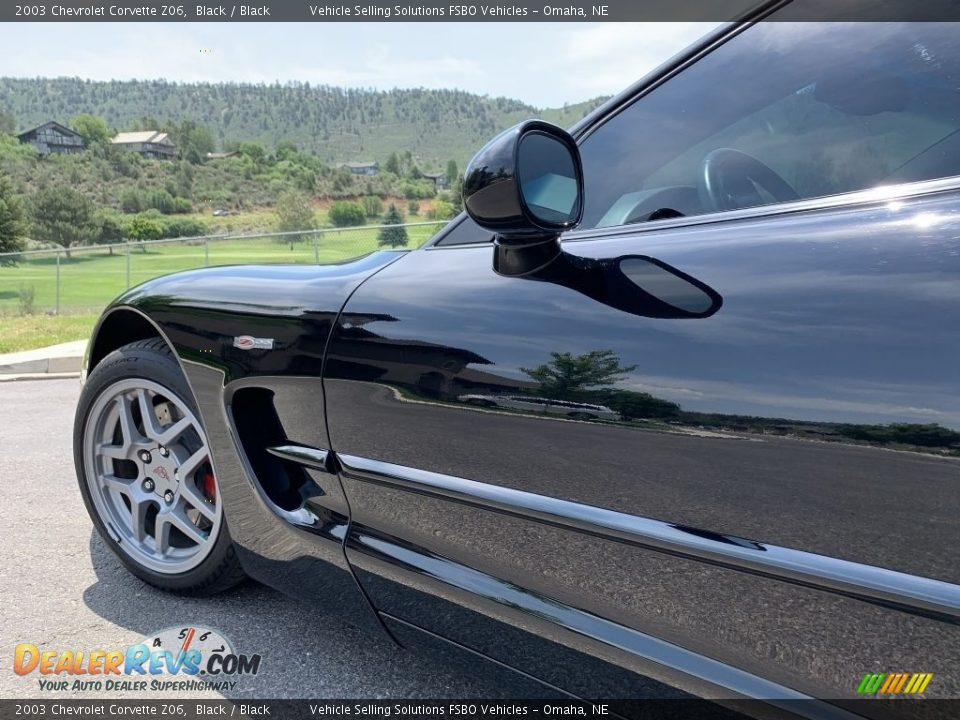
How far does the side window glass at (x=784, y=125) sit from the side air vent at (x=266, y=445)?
938 mm

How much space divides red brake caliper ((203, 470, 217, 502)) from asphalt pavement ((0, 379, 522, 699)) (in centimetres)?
35

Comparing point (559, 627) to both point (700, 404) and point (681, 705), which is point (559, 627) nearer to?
point (681, 705)

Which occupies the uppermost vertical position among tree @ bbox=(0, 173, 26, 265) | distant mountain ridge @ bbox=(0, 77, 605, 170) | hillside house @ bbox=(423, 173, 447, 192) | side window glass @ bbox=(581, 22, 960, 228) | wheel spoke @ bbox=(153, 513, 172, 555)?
distant mountain ridge @ bbox=(0, 77, 605, 170)

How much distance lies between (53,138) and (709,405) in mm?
116738

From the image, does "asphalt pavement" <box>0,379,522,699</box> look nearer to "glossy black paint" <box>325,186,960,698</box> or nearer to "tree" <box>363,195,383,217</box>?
"glossy black paint" <box>325,186,960,698</box>

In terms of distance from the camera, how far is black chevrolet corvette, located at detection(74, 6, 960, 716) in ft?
3.10

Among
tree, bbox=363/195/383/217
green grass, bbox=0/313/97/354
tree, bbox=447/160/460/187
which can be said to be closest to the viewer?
tree, bbox=447/160/460/187

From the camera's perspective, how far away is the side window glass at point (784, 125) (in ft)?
4.26

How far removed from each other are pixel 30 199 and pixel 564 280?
64885mm

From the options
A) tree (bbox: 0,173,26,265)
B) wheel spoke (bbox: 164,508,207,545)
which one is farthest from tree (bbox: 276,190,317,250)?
wheel spoke (bbox: 164,508,207,545)

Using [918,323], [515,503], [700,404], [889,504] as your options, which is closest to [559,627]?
[515,503]

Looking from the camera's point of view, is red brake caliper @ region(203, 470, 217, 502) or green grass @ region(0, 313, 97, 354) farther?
green grass @ region(0, 313, 97, 354)

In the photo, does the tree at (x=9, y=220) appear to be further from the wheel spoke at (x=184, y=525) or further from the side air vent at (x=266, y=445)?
the side air vent at (x=266, y=445)

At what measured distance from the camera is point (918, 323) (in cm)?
91
